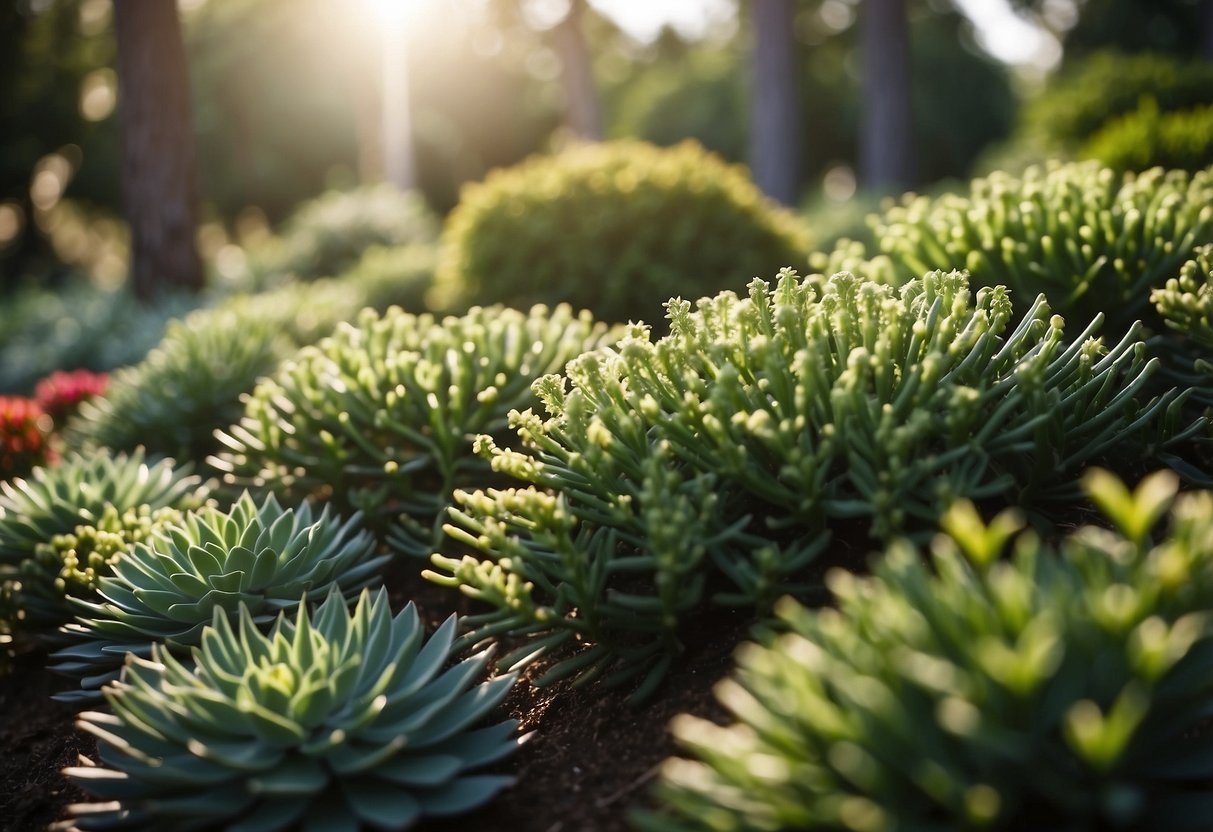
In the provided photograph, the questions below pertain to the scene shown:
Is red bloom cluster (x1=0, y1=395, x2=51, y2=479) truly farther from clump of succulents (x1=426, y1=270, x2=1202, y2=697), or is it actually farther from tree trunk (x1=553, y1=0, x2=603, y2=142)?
tree trunk (x1=553, y1=0, x2=603, y2=142)

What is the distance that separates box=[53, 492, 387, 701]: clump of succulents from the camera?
121 inches

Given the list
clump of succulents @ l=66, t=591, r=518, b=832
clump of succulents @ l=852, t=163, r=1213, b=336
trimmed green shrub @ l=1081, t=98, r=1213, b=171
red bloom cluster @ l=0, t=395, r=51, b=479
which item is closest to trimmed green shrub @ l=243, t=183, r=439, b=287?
red bloom cluster @ l=0, t=395, r=51, b=479

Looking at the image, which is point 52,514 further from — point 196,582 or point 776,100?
point 776,100

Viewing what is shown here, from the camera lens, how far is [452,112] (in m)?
33.8

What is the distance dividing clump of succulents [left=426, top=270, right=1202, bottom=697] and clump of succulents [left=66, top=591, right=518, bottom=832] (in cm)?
31

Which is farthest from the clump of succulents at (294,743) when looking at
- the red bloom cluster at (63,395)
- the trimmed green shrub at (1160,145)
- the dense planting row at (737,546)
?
the trimmed green shrub at (1160,145)

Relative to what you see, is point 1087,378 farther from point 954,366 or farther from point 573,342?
point 573,342

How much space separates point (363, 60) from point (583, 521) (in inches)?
980

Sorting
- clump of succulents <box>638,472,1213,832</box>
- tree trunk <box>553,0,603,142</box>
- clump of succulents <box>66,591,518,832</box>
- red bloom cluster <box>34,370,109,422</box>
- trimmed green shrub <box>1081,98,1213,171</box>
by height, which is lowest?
red bloom cluster <box>34,370,109,422</box>

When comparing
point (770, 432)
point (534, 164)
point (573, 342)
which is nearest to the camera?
point (770, 432)

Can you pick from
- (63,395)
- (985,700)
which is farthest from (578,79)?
(985,700)

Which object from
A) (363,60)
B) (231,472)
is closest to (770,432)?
(231,472)

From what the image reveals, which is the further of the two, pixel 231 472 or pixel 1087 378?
pixel 231 472

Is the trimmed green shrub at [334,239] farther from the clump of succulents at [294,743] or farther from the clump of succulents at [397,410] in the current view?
the clump of succulents at [294,743]
